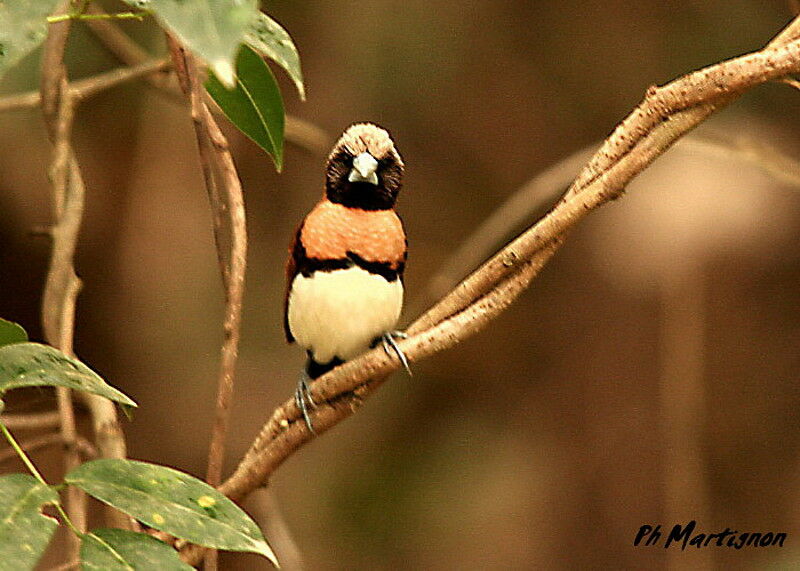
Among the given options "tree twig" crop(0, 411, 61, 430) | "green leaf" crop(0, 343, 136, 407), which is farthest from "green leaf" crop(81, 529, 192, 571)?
"tree twig" crop(0, 411, 61, 430)

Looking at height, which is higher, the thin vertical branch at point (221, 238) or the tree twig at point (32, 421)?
the thin vertical branch at point (221, 238)

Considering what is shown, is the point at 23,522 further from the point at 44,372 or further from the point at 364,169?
the point at 364,169

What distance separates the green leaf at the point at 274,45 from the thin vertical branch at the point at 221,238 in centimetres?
32

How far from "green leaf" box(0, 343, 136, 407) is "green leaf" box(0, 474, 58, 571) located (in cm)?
10

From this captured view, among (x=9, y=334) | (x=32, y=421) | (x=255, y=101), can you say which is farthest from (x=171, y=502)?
(x=32, y=421)

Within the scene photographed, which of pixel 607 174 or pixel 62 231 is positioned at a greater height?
pixel 607 174

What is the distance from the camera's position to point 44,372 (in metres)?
1.01

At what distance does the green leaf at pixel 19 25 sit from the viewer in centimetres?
82

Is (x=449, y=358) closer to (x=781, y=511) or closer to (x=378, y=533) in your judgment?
(x=378, y=533)

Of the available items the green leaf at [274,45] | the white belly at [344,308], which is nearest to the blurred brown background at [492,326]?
the white belly at [344,308]

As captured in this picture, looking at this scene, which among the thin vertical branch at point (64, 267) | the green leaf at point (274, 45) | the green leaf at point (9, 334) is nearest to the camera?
the green leaf at point (274, 45)

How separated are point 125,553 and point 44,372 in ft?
0.66

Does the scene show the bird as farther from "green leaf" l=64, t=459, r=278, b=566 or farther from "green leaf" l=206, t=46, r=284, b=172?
"green leaf" l=64, t=459, r=278, b=566

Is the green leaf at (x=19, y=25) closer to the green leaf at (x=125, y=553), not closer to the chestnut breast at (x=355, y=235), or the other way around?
the green leaf at (x=125, y=553)
